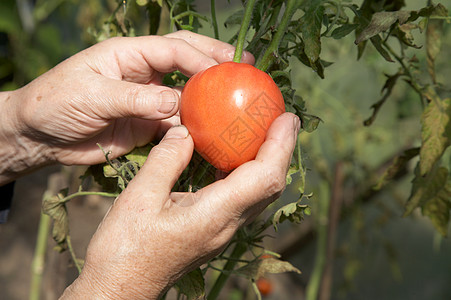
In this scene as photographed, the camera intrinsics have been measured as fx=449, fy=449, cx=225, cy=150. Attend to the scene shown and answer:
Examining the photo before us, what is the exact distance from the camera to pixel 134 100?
729mm

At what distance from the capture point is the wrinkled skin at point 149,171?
2.11 ft

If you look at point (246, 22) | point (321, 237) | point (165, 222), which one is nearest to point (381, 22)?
point (246, 22)

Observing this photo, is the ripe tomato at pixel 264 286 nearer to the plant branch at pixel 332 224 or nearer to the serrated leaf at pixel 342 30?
the plant branch at pixel 332 224

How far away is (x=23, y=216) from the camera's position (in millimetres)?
2736

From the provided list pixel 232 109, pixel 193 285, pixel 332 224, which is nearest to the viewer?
pixel 232 109

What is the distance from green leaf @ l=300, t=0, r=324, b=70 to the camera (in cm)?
65

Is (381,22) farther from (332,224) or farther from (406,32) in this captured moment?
(332,224)

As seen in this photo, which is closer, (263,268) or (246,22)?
(246,22)

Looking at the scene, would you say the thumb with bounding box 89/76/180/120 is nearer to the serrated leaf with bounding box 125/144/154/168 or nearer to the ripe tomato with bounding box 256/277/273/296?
the serrated leaf with bounding box 125/144/154/168

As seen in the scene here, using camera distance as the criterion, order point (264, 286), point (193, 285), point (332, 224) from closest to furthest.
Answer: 1. point (193, 285)
2. point (332, 224)
3. point (264, 286)

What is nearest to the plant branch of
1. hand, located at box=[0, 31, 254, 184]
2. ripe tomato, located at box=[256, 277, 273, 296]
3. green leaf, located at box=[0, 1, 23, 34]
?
ripe tomato, located at box=[256, 277, 273, 296]

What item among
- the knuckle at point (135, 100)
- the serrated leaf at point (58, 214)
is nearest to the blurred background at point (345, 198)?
the serrated leaf at point (58, 214)

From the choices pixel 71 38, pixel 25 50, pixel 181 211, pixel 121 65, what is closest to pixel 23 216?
Answer: pixel 25 50

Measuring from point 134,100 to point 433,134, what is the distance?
1.74 ft
